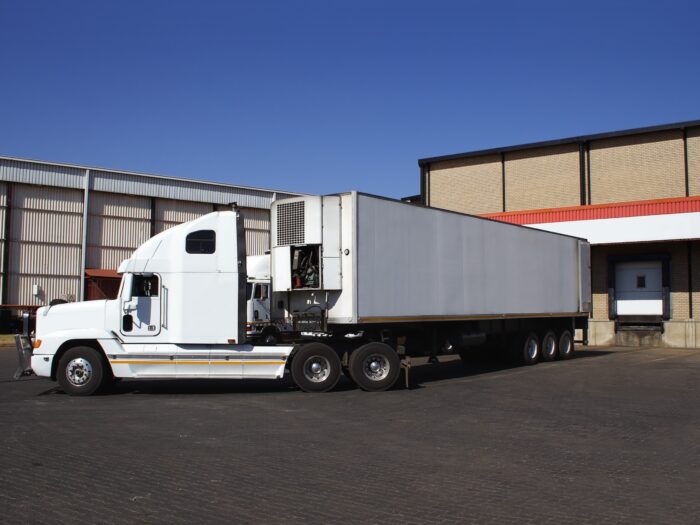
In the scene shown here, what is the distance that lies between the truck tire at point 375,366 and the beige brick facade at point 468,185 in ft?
72.0

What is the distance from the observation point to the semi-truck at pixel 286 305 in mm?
13867

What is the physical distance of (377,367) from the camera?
15.0 metres

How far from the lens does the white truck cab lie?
13789mm

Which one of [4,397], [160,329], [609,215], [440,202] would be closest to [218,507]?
[160,329]

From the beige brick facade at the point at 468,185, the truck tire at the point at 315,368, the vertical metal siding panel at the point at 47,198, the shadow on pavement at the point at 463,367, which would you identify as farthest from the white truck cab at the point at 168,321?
the vertical metal siding panel at the point at 47,198

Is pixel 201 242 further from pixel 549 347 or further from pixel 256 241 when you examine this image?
pixel 256 241

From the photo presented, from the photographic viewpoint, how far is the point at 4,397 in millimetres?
13742

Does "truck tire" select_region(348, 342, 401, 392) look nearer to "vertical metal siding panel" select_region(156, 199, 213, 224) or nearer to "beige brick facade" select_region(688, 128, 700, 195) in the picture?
"beige brick facade" select_region(688, 128, 700, 195)

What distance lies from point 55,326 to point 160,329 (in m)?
2.03

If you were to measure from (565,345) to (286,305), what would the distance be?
37.9ft

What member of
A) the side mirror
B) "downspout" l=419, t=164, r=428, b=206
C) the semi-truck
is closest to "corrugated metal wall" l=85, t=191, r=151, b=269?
"downspout" l=419, t=164, r=428, b=206

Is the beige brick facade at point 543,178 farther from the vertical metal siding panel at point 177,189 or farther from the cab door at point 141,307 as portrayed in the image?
the cab door at point 141,307

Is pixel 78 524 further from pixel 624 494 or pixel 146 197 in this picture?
pixel 146 197

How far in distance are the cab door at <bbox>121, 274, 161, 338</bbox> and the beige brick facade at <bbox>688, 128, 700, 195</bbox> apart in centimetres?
2434
